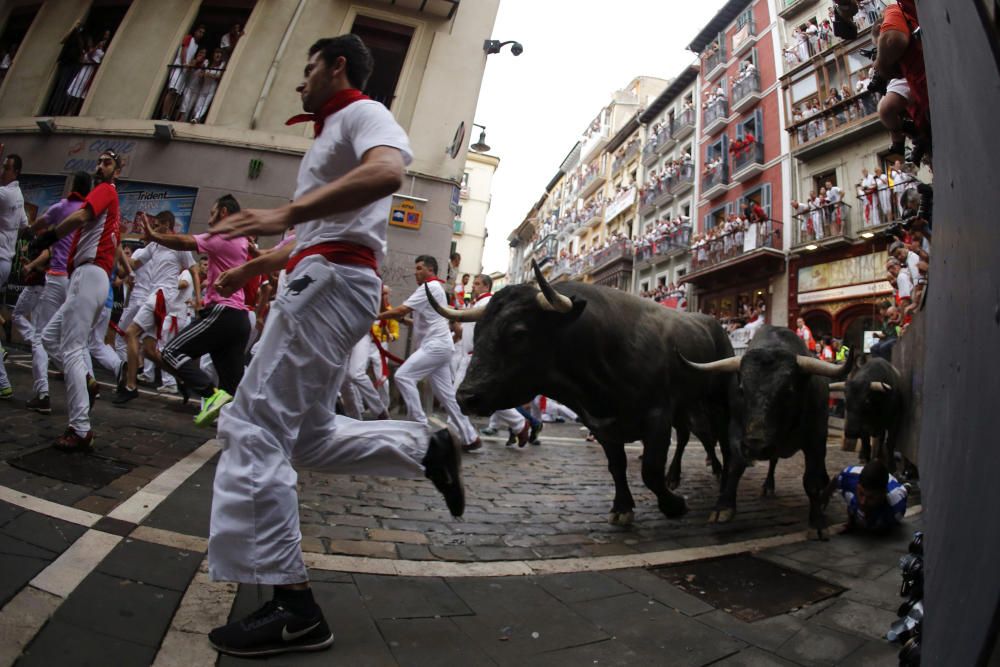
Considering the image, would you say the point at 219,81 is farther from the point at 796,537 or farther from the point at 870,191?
the point at 870,191

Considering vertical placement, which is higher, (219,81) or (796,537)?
(219,81)

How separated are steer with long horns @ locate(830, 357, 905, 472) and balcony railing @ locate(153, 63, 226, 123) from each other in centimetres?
1543

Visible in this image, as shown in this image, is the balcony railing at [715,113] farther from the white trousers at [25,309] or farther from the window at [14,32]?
the white trousers at [25,309]

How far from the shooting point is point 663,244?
108 feet

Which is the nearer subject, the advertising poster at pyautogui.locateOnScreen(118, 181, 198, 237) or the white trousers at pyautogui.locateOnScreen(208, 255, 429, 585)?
the white trousers at pyautogui.locateOnScreen(208, 255, 429, 585)

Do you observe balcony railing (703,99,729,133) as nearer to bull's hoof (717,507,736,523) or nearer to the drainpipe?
the drainpipe

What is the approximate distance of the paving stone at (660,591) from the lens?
8.56 ft

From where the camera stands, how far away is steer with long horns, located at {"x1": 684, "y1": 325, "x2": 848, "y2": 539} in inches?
157

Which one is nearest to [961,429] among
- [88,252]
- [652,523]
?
[652,523]

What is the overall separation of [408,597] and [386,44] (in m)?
15.7

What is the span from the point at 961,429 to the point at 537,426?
Result: 7311mm

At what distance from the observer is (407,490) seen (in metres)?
4.38

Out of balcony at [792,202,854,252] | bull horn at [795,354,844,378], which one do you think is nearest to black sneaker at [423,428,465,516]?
bull horn at [795,354,844,378]

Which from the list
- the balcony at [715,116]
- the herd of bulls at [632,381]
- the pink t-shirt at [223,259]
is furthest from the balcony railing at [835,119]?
the pink t-shirt at [223,259]
